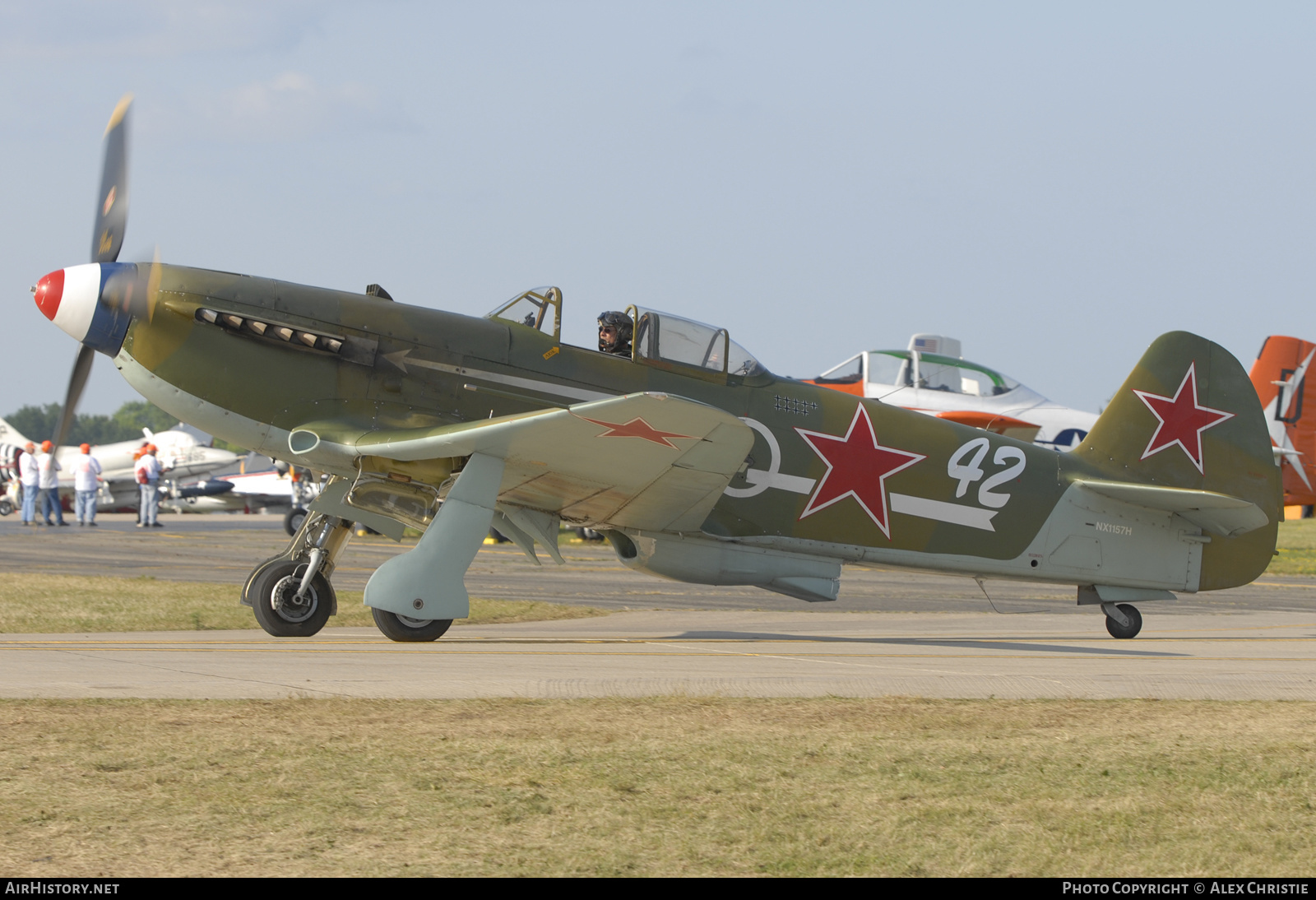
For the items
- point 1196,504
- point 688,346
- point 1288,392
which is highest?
point 1288,392

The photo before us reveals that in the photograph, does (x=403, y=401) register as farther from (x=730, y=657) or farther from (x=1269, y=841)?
(x=1269, y=841)

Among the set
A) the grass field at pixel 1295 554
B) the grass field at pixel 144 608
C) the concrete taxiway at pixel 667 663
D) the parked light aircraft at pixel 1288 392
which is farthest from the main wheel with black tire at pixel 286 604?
the parked light aircraft at pixel 1288 392

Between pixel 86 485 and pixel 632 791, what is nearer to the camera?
pixel 632 791

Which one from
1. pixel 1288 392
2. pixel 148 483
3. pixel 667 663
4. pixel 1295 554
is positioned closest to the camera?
pixel 667 663

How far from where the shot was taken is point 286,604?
32.7ft

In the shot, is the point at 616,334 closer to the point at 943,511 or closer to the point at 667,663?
the point at 667,663

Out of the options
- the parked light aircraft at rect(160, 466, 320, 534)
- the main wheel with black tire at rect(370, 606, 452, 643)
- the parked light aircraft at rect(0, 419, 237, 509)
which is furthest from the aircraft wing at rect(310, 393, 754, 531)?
the parked light aircraft at rect(0, 419, 237, 509)

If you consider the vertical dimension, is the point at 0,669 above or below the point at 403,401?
below

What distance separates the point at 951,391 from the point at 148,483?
859 inches

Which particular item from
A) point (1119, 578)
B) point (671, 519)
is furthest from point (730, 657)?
point (1119, 578)

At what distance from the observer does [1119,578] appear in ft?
39.7

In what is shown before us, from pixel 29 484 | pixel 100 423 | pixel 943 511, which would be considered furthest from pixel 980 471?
pixel 100 423

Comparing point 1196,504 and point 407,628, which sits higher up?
point 1196,504
